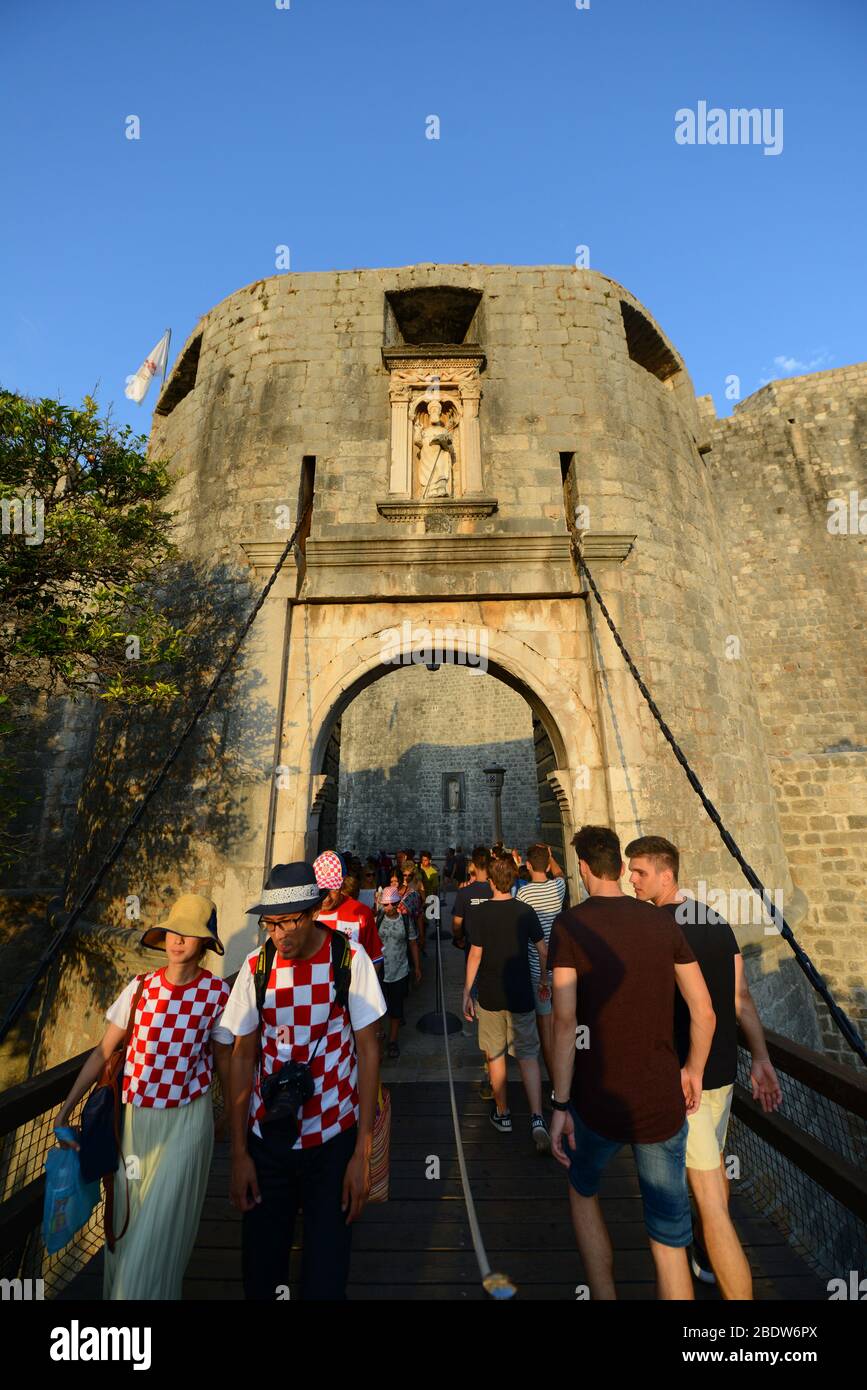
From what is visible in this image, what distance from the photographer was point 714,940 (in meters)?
2.60

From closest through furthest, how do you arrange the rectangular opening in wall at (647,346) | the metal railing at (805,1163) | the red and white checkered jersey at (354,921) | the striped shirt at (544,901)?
the metal railing at (805,1163)
the red and white checkered jersey at (354,921)
the striped shirt at (544,901)
the rectangular opening in wall at (647,346)

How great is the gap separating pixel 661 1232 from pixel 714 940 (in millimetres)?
1185

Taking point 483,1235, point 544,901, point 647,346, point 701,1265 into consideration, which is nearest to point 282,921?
point 483,1235

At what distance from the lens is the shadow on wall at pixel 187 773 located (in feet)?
19.5

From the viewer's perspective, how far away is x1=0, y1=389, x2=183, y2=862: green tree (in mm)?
4477

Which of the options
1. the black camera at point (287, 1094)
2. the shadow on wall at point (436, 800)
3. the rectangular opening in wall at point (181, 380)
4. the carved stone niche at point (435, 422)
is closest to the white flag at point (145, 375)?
the rectangular opening in wall at point (181, 380)

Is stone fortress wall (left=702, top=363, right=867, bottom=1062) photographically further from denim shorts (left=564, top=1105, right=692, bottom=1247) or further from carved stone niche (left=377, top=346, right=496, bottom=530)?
denim shorts (left=564, top=1105, right=692, bottom=1247)

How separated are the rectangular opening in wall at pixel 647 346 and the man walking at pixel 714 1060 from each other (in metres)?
8.75

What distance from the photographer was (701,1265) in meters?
2.74

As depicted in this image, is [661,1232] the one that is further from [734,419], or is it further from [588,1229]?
[734,419]

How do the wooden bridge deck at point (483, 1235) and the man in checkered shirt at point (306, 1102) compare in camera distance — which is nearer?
the man in checkered shirt at point (306, 1102)

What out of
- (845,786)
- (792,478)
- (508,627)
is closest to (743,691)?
(845,786)

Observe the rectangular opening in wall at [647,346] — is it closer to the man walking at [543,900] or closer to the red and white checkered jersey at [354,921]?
the man walking at [543,900]

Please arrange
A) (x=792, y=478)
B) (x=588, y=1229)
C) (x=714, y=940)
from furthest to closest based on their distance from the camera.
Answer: (x=792, y=478) < (x=714, y=940) < (x=588, y=1229)
